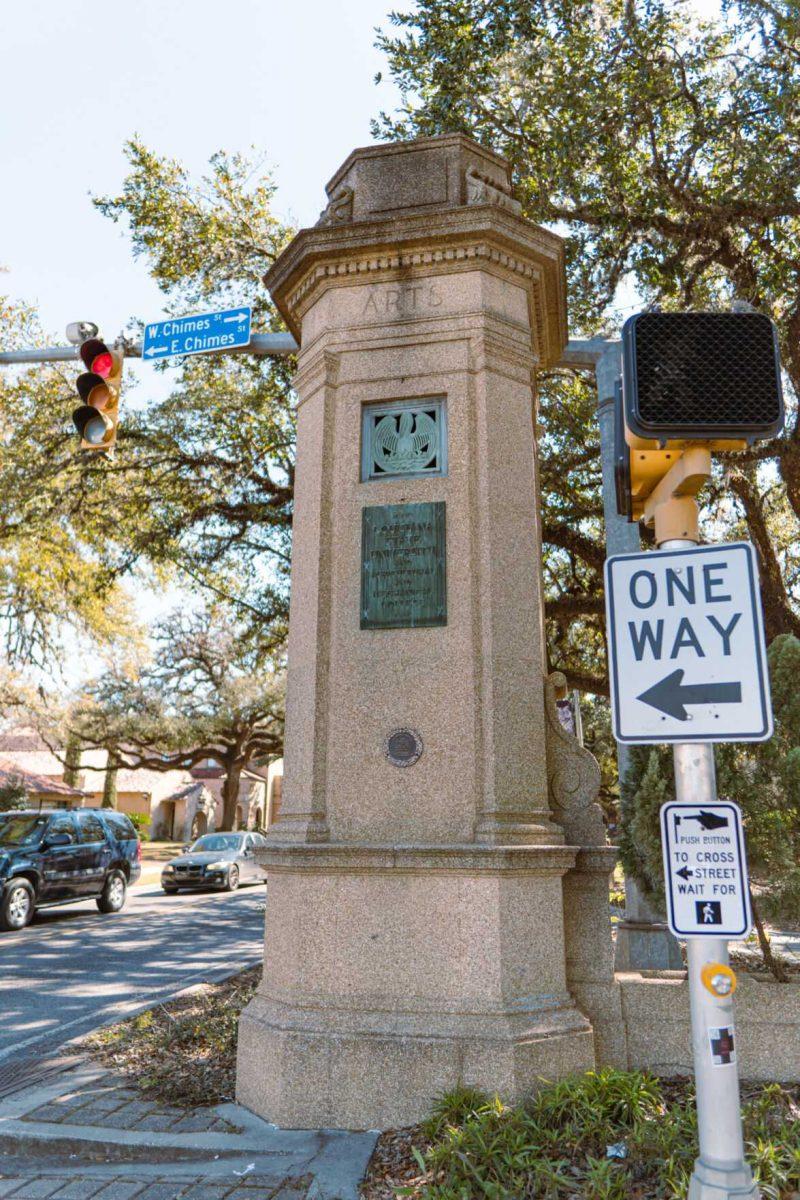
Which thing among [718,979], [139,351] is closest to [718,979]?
[718,979]

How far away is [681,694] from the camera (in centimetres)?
277

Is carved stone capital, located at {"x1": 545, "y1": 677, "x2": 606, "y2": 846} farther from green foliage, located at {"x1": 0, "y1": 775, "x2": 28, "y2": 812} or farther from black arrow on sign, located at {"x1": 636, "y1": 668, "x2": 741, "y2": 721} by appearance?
green foliage, located at {"x1": 0, "y1": 775, "x2": 28, "y2": 812}

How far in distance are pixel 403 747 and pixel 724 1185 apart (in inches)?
122

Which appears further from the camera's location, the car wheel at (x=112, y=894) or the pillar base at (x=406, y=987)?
the car wheel at (x=112, y=894)

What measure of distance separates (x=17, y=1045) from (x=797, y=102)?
12.6 m

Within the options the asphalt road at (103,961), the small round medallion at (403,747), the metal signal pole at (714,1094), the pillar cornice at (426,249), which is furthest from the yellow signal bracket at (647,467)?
the asphalt road at (103,961)

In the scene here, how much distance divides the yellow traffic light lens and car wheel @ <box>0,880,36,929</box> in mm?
13941

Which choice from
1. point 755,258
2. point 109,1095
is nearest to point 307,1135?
point 109,1095

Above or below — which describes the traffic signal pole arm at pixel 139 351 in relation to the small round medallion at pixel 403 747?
above

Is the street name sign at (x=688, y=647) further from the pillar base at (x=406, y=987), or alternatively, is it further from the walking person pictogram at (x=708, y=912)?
the pillar base at (x=406, y=987)

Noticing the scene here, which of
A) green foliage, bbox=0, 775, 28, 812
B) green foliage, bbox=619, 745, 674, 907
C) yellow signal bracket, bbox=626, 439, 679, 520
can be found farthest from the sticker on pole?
green foliage, bbox=0, 775, 28, 812

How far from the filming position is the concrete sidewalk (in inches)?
155

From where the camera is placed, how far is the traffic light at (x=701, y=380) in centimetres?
282

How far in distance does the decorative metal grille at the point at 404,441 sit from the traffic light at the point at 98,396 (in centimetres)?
280
